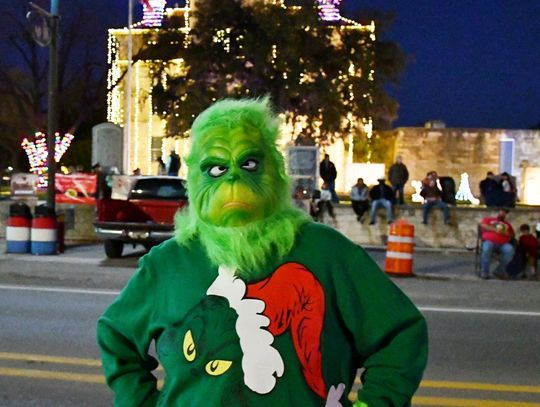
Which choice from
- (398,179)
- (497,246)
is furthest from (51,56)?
(497,246)

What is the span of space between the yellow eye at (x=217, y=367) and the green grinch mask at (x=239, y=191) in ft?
0.79

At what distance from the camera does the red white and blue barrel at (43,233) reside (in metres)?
14.6

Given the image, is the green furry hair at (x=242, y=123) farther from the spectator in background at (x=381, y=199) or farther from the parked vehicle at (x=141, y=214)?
the spectator in background at (x=381, y=199)

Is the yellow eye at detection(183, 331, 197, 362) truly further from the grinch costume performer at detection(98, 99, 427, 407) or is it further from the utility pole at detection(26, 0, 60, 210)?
the utility pole at detection(26, 0, 60, 210)

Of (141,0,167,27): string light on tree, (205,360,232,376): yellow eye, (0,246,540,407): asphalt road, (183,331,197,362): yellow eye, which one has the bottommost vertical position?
(0,246,540,407): asphalt road

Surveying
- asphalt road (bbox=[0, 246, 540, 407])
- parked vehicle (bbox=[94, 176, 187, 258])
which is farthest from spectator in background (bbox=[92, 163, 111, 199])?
asphalt road (bbox=[0, 246, 540, 407])

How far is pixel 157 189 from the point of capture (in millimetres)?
15961

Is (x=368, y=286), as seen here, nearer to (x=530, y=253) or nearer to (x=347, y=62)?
(x=530, y=253)

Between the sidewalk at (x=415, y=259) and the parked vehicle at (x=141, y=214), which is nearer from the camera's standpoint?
the sidewalk at (x=415, y=259)

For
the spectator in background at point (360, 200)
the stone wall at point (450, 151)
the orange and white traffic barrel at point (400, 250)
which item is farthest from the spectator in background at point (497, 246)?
the stone wall at point (450, 151)

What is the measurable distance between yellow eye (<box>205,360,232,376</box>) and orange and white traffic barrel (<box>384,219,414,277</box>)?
36.0 feet

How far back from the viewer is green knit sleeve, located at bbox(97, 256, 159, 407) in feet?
7.36

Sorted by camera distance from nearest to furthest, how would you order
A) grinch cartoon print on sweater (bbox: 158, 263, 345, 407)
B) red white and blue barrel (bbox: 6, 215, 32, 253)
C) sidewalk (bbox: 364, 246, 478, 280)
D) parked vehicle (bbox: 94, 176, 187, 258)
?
grinch cartoon print on sweater (bbox: 158, 263, 345, 407), sidewalk (bbox: 364, 246, 478, 280), parked vehicle (bbox: 94, 176, 187, 258), red white and blue barrel (bbox: 6, 215, 32, 253)

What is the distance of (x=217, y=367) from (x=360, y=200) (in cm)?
1632
